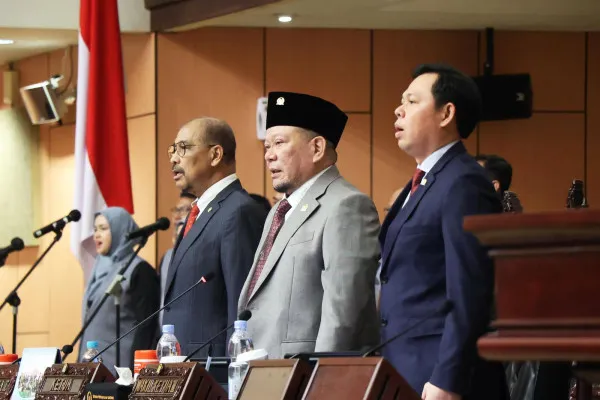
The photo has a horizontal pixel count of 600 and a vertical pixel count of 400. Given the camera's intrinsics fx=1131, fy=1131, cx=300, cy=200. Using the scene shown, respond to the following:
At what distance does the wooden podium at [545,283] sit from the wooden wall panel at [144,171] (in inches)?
251

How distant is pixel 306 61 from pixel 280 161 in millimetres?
4471

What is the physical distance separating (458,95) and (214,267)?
→ 4.44 ft

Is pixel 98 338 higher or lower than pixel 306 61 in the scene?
lower

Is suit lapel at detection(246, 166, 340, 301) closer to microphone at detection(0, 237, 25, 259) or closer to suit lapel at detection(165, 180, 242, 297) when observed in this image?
suit lapel at detection(165, 180, 242, 297)

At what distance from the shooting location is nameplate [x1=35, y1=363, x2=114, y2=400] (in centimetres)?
309

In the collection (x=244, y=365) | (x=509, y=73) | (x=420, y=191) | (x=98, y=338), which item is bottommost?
(x=98, y=338)

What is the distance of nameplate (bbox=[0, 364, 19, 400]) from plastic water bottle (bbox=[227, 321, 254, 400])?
26.4 inches

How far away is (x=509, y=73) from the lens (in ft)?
26.5

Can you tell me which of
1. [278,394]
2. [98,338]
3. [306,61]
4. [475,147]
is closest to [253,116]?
[306,61]

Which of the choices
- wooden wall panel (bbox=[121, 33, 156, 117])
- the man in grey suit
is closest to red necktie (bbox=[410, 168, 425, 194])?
the man in grey suit

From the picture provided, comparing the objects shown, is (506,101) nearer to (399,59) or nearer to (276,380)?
(399,59)

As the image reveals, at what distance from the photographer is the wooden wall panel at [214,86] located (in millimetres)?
7914

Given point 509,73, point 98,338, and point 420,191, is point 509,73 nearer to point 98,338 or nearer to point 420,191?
point 98,338

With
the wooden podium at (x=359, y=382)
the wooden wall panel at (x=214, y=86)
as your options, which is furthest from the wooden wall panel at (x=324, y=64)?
the wooden podium at (x=359, y=382)
